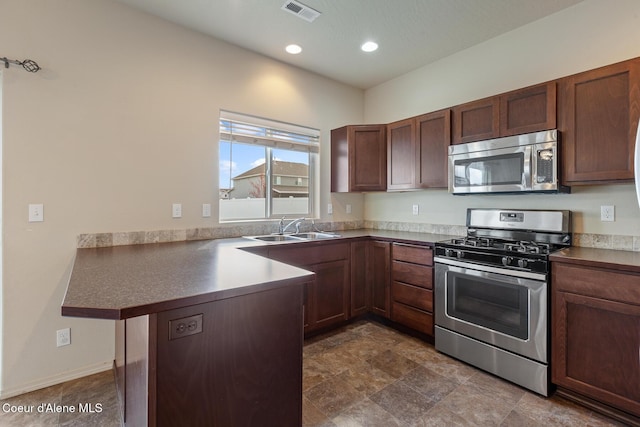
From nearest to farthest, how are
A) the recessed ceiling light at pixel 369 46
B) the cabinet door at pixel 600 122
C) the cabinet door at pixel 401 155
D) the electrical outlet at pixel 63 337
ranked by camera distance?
1. the cabinet door at pixel 600 122
2. the electrical outlet at pixel 63 337
3. the recessed ceiling light at pixel 369 46
4. the cabinet door at pixel 401 155

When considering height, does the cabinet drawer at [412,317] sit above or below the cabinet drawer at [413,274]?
below

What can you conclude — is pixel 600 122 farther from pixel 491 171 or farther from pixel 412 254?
pixel 412 254

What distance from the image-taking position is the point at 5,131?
1.94 m

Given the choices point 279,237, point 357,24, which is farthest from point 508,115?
point 279,237

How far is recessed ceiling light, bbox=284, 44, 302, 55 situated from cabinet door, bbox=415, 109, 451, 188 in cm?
137

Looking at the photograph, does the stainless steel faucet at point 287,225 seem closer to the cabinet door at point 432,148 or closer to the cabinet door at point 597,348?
the cabinet door at point 432,148

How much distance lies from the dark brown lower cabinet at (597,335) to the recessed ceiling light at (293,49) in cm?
281

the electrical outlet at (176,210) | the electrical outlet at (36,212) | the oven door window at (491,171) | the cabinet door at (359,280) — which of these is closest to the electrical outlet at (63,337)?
the electrical outlet at (36,212)

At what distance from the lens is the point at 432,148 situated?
2.94m

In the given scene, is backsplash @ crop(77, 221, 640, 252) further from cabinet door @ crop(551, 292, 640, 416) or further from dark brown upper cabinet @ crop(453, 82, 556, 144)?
dark brown upper cabinet @ crop(453, 82, 556, 144)

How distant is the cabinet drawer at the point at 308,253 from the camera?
2.55m

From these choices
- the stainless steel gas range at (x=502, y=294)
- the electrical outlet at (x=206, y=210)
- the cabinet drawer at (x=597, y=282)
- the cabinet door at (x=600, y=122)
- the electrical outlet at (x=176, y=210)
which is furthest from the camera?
the electrical outlet at (x=206, y=210)

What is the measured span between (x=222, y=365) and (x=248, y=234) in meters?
1.94

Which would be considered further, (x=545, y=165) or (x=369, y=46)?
(x=369, y=46)
